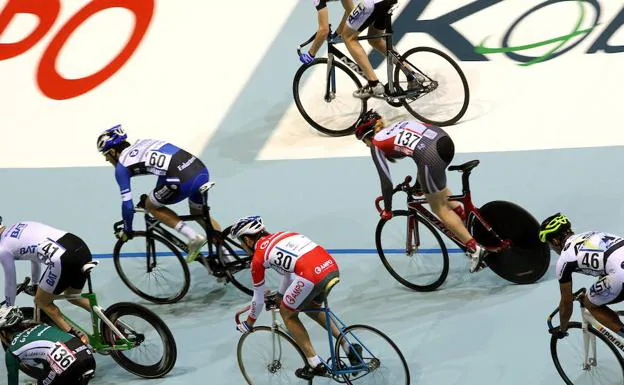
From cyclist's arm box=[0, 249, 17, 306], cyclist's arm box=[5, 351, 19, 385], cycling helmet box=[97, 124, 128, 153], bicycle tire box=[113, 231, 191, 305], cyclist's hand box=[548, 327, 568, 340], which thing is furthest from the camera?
bicycle tire box=[113, 231, 191, 305]

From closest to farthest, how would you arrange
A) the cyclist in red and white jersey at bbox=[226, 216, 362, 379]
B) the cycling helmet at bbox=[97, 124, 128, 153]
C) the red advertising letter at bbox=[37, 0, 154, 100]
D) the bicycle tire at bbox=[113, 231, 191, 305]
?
1. the cyclist in red and white jersey at bbox=[226, 216, 362, 379]
2. the cycling helmet at bbox=[97, 124, 128, 153]
3. the bicycle tire at bbox=[113, 231, 191, 305]
4. the red advertising letter at bbox=[37, 0, 154, 100]

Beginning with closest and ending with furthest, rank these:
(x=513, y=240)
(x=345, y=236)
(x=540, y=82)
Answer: (x=513, y=240)
(x=345, y=236)
(x=540, y=82)

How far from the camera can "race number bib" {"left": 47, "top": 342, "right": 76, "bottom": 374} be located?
22.3 feet

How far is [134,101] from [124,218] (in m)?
3.12

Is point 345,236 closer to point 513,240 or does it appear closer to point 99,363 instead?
point 513,240

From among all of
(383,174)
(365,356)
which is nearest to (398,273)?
(383,174)

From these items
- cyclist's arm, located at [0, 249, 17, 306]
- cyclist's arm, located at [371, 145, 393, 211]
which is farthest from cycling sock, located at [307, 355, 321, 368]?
cyclist's arm, located at [0, 249, 17, 306]

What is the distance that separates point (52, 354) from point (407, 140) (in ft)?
9.51

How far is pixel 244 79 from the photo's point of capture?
11.2 m

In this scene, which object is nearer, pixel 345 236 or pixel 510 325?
pixel 510 325

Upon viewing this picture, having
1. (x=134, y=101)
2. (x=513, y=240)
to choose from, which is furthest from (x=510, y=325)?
(x=134, y=101)

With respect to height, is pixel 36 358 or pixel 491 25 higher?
pixel 491 25

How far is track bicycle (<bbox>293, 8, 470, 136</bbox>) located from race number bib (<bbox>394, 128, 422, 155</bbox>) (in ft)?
6.04

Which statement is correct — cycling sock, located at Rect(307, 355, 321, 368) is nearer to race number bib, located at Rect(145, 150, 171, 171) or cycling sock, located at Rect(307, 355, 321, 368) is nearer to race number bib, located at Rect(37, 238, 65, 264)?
race number bib, located at Rect(37, 238, 65, 264)
